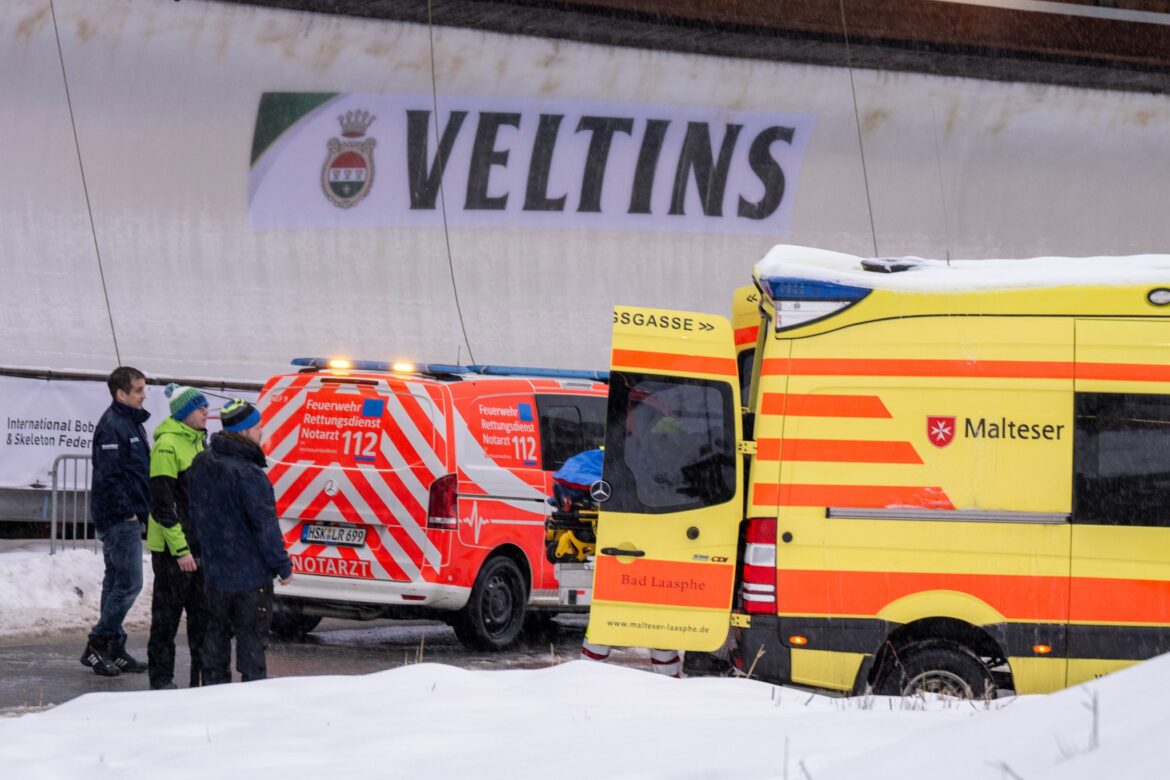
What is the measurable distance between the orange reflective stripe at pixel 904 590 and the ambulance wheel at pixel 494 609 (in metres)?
3.84

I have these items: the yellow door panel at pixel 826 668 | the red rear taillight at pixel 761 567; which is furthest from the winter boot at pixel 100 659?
the yellow door panel at pixel 826 668

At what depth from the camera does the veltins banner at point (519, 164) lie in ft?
59.3

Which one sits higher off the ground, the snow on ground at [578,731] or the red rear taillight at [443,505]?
the red rear taillight at [443,505]

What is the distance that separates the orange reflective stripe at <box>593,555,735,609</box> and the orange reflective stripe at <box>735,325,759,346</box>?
156cm

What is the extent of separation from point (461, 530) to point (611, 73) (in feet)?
32.2

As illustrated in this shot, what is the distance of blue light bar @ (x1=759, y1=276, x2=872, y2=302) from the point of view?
24.0 feet

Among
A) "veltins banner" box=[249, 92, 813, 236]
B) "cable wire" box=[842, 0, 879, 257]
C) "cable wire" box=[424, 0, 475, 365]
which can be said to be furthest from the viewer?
"cable wire" box=[842, 0, 879, 257]

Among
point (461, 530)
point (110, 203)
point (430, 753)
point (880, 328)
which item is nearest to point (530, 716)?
point (430, 753)

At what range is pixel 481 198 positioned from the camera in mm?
18562

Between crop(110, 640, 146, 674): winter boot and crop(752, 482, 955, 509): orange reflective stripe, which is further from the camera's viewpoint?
crop(110, 640, 146, 674): winter boot

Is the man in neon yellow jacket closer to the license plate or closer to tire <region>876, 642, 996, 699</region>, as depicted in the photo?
the license plate

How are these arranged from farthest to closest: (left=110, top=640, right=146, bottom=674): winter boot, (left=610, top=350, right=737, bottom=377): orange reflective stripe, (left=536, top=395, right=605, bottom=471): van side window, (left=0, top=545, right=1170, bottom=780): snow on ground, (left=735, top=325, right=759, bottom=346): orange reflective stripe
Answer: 1. (left=536, top=395, right=605, bottom=471): van side window
2. (left=110, top=640, right=146, bottom=674): winter boot
3. (left=735, top=325, right=759, bottom=346): orange reflective stripe
4. (left=610, top=350, right=737, bottom=377): orange reflective stripe
5. (left=0, top=545, right=1170, bottom=780): snow on ground

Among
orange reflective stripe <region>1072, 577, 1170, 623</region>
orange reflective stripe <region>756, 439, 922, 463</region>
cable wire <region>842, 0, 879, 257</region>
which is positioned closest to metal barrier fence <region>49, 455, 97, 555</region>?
orange reflective stripe <region>756, 439, 922, 463</region>

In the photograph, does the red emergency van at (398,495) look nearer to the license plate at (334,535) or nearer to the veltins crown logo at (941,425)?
the license plate at (334,535)
